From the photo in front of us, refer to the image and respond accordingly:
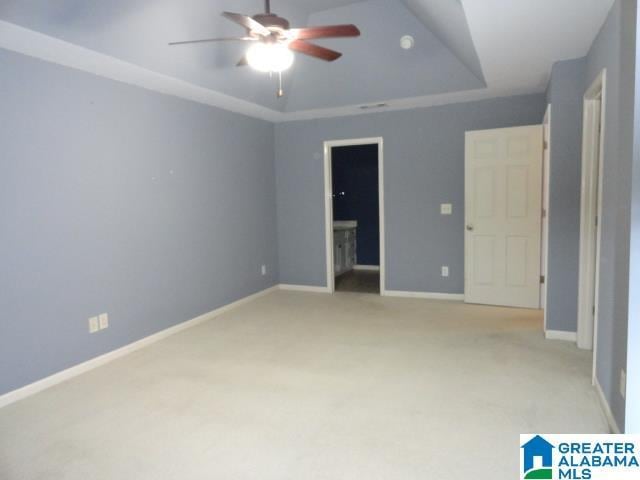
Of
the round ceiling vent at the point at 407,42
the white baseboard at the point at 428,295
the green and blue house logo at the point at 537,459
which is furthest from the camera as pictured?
the white baseboard at the point at 428,295

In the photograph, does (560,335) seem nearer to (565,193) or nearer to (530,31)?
(565,193)

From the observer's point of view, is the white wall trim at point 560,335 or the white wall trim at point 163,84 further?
the white wall trim at point 560,335

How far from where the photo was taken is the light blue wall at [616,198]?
2170mm

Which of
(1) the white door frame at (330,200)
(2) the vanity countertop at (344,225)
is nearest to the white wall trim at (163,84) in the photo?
(1) the white door frame at (330,200)

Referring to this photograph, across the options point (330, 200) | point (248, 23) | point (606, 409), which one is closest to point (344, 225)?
point (330, 200)

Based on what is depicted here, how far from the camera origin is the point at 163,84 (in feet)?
13.1

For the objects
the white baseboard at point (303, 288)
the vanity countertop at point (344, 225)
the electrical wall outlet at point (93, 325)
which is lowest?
the white baseboard at point (303, 288)

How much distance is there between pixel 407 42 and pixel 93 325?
13.1 feet

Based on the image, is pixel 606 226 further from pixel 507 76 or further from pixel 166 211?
pixel 166 211

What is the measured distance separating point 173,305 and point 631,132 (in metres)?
3.98

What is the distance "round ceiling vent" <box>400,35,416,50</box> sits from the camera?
14.7ft

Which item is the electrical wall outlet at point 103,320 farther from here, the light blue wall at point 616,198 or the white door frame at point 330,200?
the light blue wall at point 616,198

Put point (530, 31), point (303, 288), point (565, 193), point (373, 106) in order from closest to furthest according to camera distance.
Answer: point (530, 31), point (565, 193), point (373, 106), point (303, 288)

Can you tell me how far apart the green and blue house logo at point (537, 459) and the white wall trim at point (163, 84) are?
359cm
